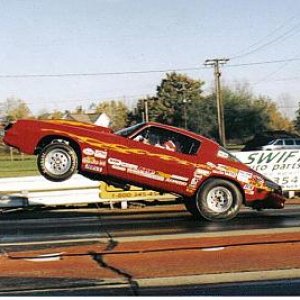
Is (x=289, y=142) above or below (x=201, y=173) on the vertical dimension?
above

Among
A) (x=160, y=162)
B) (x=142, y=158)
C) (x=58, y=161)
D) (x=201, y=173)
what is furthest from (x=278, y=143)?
(x=58, y=161)

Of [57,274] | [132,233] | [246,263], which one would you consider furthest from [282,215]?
[57,274]

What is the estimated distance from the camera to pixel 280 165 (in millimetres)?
16750

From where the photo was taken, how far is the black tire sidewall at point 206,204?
11.5 m

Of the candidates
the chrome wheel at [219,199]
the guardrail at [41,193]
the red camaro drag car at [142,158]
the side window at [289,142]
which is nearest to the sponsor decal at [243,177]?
the red camaro drag car at [142,158]

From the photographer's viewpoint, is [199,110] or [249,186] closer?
[249,186]

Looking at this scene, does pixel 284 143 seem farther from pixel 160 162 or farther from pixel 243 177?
pixel 160 162

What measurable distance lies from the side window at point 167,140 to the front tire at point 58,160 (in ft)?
4.26

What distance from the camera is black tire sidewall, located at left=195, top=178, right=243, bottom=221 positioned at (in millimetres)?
11461

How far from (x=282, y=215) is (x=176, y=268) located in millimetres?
5990

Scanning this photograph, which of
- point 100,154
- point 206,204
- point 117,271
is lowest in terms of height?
point 117,271

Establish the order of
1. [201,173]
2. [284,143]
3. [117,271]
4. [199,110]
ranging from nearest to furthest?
[117,271], [201,173], [284,143], [199,110]

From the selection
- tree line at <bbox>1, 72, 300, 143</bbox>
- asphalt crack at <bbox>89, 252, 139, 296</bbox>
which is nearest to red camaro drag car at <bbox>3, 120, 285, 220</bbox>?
asphalt crack at <bbox>89, 252, 139, 296</bbox>

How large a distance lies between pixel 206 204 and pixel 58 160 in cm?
295
